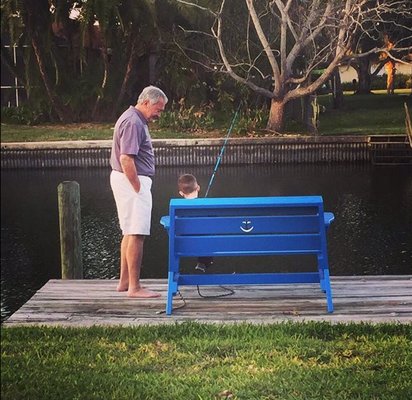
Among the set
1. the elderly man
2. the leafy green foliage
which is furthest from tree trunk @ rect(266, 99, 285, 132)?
the elderly man

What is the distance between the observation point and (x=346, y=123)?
20.1 feet

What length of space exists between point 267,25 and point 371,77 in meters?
0.75

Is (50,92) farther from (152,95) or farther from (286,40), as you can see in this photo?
(286,40)

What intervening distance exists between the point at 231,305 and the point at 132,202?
0.81 metres

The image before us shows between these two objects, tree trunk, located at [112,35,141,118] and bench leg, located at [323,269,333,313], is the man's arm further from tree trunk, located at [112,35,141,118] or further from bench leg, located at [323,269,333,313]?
bench leg, located at [323,269,333,313]

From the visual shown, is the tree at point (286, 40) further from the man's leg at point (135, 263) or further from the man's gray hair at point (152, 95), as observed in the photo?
the man's leg at point (135, 263)

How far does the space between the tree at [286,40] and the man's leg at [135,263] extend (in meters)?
1.32

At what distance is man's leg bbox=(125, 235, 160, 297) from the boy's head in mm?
369

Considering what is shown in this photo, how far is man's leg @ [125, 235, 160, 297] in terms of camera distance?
17.7 ft

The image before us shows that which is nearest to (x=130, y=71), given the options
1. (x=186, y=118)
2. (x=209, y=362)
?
(x=186, y=118)

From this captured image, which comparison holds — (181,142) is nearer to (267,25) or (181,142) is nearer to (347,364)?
(267,25)

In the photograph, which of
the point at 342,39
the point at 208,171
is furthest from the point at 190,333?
the point at 342,39

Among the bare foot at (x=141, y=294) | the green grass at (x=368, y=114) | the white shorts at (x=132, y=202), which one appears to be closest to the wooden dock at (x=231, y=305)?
the bare foot at (x=141, y=294)

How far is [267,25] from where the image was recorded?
6113mm
